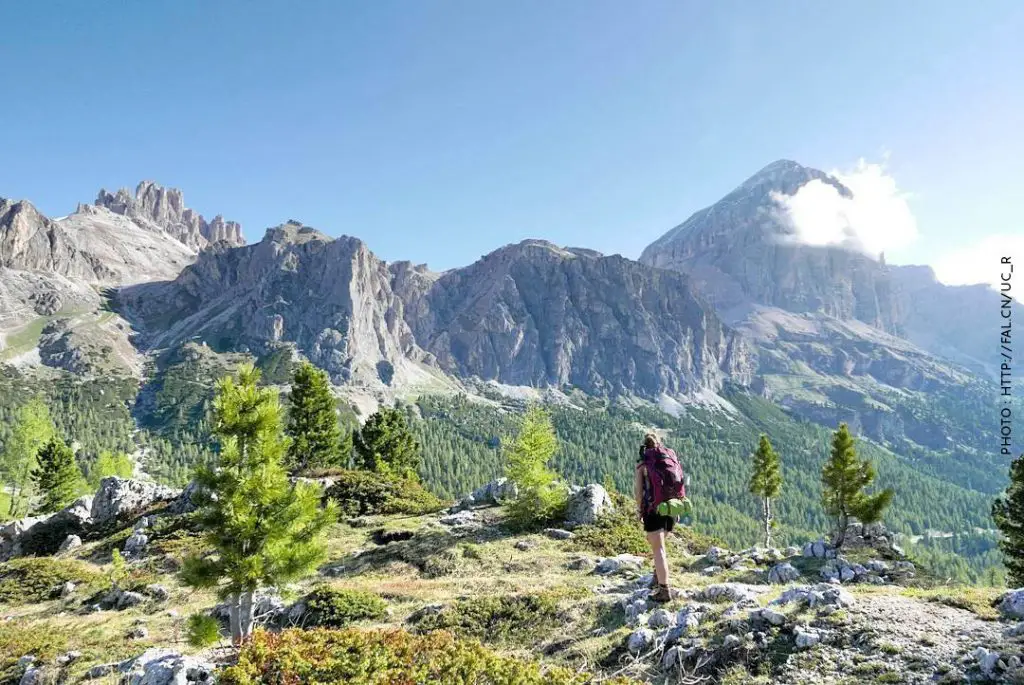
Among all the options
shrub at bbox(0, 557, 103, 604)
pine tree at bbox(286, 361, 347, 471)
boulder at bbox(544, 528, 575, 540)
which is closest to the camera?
shrub at bbox(0, 557, 103, 604)

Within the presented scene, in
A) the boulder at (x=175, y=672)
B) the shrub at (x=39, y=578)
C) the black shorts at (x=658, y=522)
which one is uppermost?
the black shorts at (x=658, y=522)

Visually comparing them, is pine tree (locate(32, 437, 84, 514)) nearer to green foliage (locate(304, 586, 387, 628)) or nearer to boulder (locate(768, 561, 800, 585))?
green foliage (locate(304, 586, 387, 628))

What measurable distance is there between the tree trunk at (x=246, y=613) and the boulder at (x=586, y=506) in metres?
22.7

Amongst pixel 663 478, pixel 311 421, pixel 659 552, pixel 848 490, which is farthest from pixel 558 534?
pixel 311 421

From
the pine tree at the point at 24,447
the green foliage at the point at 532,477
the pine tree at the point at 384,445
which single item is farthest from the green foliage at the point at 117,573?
the pine tree at the point at 24,447

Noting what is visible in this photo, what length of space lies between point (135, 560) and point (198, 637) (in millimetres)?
23212

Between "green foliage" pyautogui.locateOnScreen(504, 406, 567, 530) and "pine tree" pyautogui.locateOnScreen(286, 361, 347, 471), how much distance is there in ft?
87.1

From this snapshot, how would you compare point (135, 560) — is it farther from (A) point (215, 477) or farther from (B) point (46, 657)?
(A) point (215, 477)

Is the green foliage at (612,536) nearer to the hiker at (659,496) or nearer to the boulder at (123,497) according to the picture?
the hiker at (659,496)

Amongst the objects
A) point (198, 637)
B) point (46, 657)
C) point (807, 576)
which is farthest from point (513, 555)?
point (46, 657)

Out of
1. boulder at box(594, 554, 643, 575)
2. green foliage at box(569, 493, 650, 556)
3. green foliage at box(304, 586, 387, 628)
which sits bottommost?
green foliage at box(569, 493, 650, 556)

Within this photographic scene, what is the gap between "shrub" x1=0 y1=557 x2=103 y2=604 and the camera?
91.5 ft

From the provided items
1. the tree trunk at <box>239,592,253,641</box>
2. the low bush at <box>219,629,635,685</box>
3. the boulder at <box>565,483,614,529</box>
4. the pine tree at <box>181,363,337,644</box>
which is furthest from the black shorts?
the boulder at <box>565,483,614,529</box>

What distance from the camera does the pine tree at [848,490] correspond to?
38906 mm
